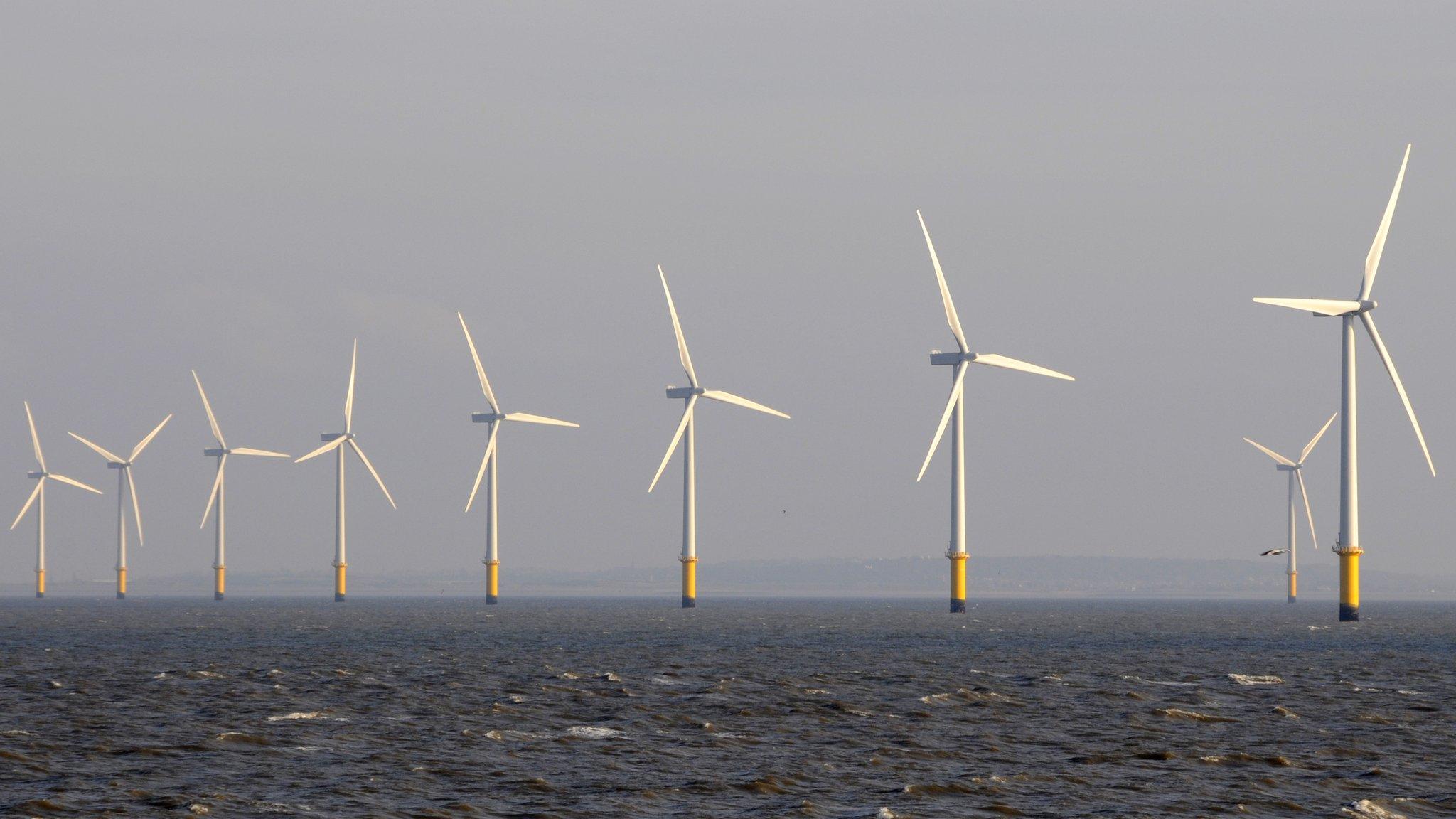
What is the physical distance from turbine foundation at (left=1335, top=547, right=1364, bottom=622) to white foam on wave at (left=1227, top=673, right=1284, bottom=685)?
69.5 m

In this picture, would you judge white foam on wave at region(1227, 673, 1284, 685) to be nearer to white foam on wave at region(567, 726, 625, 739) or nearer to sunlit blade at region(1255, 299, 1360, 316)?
white foam on wave at region(567, 726, 625, 739)

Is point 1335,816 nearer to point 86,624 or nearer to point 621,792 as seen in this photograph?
point 621,792

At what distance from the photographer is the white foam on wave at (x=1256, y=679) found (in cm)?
7949

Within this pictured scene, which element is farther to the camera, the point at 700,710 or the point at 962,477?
the point at 962,477

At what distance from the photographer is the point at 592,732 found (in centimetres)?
5581

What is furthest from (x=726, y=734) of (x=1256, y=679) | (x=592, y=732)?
(x=1256, y=679)

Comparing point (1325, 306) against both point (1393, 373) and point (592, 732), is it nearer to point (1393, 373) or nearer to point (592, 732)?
point (1393, 373)

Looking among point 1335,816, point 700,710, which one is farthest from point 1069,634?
point 1335,816

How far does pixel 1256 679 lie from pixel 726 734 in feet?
119

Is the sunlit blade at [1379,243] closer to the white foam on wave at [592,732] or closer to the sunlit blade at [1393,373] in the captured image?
A: the sunlit blade at [1393,373]

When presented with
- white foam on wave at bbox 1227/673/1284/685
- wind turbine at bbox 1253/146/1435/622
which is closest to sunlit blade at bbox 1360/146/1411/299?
wind turbine at bbox 1253/146/1435/622

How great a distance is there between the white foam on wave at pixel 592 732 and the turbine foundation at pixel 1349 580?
10885 centimetres

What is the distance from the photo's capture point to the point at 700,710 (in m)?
63.7

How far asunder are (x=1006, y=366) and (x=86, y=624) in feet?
329
